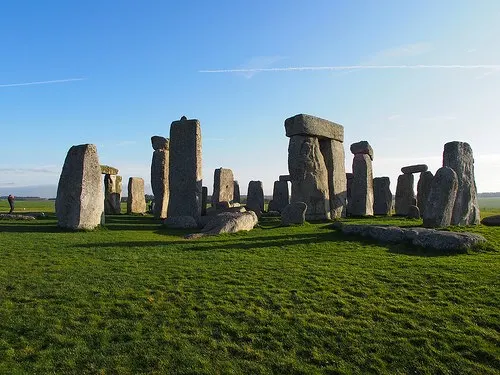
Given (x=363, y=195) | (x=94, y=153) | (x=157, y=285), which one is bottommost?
(x=157, y=285)

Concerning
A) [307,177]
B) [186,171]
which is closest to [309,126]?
[307,177]

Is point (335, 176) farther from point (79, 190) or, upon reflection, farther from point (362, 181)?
point (79, 190)

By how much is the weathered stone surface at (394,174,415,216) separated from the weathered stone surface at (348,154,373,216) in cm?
373

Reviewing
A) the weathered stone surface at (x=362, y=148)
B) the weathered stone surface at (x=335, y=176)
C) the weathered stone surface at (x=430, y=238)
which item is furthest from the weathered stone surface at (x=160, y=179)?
the weathered stone surface at (x=430, y=238)

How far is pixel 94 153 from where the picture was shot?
1511 cm

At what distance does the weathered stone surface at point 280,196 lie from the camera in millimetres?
28875

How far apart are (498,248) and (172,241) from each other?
9047mm

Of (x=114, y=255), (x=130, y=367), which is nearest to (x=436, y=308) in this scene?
(x=130, y=367)

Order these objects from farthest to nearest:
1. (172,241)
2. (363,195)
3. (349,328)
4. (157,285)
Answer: (363,195) → (172,241) → (157,285) → (349,328)

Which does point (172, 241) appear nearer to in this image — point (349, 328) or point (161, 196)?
point (349, 328)

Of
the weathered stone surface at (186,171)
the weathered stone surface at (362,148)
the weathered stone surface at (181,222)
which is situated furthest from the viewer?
the weathered stone surface at (362,148)

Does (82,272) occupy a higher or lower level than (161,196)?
lower

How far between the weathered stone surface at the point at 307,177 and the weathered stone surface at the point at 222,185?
315 inches

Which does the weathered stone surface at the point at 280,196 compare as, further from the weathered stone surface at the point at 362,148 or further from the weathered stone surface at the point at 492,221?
the weathered stone surface at the point at 492,221
